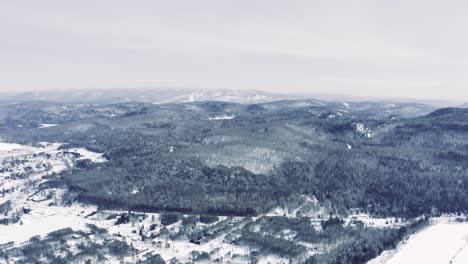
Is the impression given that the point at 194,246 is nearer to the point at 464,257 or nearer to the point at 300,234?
the point at 300,234

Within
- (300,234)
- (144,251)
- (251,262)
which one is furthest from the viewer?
(300,234)

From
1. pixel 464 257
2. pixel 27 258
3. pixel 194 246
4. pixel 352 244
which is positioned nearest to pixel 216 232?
pixel 194 246

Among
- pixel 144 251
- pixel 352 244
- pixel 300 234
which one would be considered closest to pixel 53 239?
pixel 144 251

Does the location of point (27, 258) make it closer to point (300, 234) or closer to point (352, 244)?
point (300, 234)

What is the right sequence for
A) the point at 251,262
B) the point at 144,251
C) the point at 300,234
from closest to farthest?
the point at 251,262 → the point at 144,251 → the point at 300,234

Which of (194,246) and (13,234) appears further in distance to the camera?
(13,234)

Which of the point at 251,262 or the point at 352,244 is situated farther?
the point at 352,244
